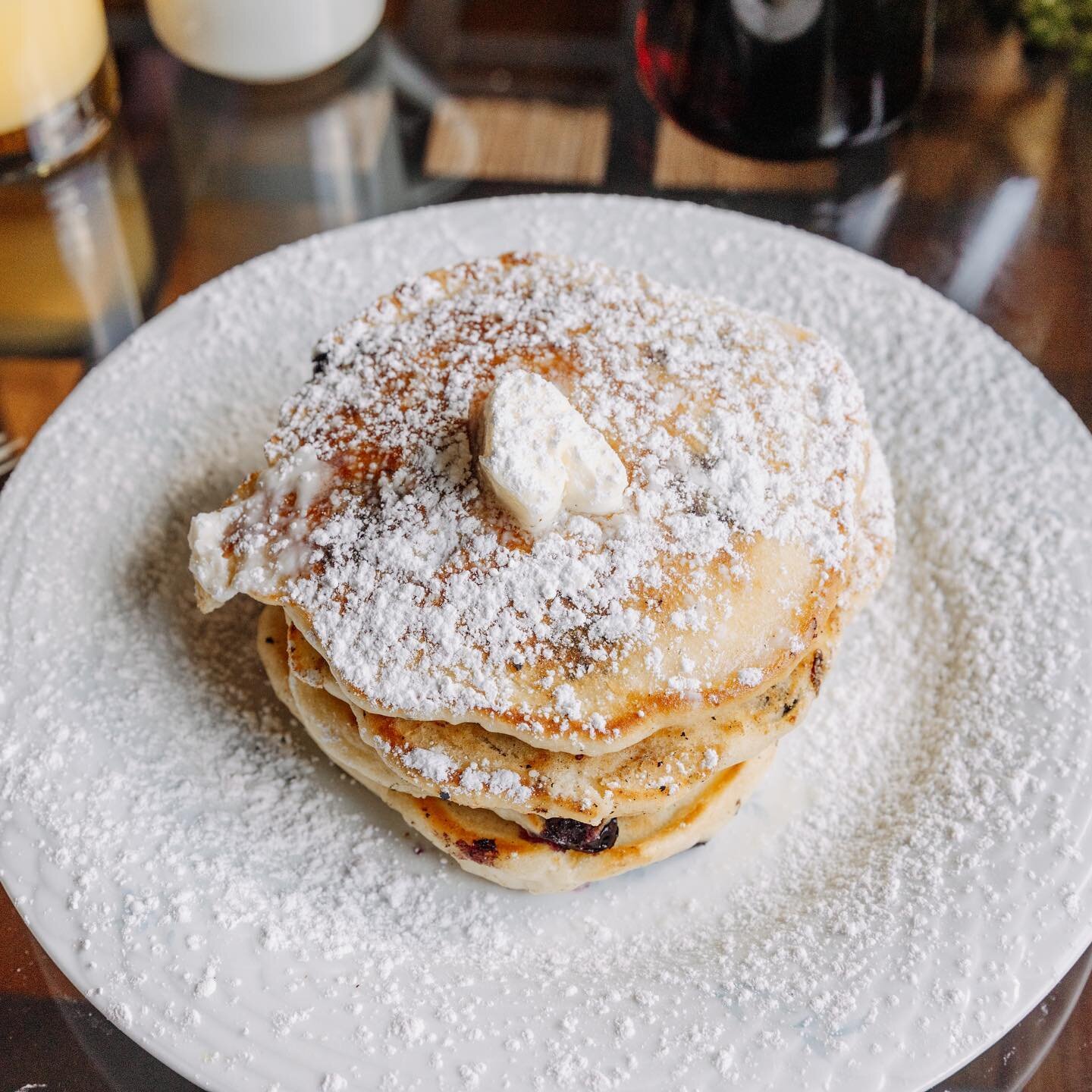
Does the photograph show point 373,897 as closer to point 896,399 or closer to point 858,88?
Answer: point 896,399

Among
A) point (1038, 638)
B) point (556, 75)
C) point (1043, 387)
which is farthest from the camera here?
point (556, 75)

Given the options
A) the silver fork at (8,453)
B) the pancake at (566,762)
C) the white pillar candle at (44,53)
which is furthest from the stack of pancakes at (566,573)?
the white pillar candle at (44,53)

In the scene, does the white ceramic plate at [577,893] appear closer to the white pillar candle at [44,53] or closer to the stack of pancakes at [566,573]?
the stack of pancakes at [566,573]

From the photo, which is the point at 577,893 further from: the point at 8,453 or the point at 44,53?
the point at 44,53

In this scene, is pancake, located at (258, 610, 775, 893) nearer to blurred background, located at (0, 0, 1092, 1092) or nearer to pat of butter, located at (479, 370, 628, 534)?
pat of butter, located at (479, 370, 628, 534)

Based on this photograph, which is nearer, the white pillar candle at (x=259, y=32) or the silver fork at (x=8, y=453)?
the silver fork at (x=8, y=453)

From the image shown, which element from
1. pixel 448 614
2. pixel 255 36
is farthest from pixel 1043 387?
pixel 255 36

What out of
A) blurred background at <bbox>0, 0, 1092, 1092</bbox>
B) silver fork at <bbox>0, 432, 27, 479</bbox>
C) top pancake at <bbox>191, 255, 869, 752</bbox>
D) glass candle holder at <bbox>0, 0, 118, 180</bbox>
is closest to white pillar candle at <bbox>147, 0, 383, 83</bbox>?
blurred background at <bbox>0, 0, 1092, 1092</bbox>
